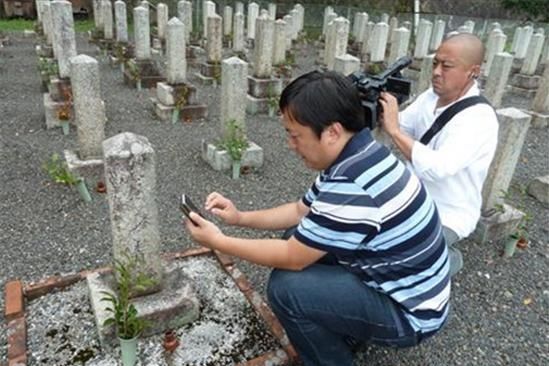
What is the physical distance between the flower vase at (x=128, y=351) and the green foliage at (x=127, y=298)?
2cm

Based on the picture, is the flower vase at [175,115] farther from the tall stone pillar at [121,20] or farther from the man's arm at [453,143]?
the tall stone pillar at [121,20]

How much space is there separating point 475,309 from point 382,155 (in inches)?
63.4

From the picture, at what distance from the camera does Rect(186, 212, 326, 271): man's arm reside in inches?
63.8

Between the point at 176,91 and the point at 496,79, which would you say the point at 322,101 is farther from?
the point at 496,79

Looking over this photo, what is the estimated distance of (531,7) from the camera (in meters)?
19.3

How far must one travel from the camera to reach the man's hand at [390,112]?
224 centimetres

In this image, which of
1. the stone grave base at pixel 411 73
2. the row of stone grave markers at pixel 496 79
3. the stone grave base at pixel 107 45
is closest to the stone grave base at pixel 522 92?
the row of stone grave markers at pixel 496 79

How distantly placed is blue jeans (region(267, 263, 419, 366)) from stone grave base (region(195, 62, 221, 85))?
21.0ft

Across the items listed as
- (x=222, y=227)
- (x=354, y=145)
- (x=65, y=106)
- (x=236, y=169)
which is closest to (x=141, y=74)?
(x=65, y=106)

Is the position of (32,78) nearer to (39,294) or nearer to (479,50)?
(39,294)

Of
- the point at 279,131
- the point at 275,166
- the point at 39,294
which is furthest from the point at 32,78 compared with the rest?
the point at 39,294

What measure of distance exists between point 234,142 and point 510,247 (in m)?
2.49

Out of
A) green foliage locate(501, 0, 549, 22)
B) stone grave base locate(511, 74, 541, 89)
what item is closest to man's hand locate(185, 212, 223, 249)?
stone grave base locate(511, 74, 541, 89)

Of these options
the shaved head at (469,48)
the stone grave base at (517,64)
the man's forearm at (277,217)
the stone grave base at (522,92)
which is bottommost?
the stone grave base at (522,92)
